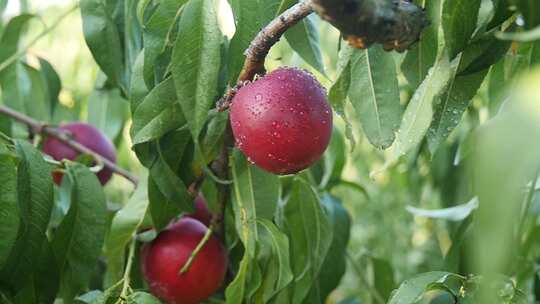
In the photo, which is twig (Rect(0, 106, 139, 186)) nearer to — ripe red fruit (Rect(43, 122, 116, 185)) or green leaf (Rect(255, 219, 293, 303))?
ripe red fruit (Rect(43, 122, 116, 185))

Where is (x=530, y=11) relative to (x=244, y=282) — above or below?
above

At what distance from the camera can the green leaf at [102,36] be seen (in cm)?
85

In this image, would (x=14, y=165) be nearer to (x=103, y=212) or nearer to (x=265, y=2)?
(x=103, y=212)

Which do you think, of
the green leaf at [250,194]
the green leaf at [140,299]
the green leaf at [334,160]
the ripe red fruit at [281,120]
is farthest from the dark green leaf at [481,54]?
the green leaf at [334,160]

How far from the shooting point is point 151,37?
732 millimetres

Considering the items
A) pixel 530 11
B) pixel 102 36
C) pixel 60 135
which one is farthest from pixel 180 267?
pixel 530 11

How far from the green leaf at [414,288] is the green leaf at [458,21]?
0.18m

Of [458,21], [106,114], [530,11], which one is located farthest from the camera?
[106,114]

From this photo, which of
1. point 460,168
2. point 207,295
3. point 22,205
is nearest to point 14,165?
point 22,205

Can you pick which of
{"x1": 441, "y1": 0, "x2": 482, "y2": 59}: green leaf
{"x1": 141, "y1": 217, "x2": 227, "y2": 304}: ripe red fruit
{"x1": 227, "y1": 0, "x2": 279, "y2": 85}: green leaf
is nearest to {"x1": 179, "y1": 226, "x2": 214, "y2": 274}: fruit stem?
{"x1": 141, "y1": 217, "x2": 227, "y2": 304}: ripe red fruit

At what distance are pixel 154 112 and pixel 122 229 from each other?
0.19 metres

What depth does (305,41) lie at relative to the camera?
2.53 ft

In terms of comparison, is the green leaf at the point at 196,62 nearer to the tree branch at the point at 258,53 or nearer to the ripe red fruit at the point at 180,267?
the tree branch at the point at 258,53

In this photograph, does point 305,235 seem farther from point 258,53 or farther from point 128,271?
point 258,53
